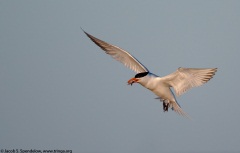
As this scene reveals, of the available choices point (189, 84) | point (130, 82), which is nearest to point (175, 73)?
point (189, 84)

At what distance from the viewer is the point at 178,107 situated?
1636 centimetres

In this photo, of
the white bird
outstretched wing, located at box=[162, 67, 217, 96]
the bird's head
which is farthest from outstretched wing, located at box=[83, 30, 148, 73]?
outstretched wing, located at box=[162, 67, 217, 96]

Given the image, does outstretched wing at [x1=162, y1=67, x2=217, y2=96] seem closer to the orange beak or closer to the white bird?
the white bird

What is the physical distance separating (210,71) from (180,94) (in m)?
1.44

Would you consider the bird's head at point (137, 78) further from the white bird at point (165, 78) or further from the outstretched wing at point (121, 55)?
the outstretched wing at point (121, 55)

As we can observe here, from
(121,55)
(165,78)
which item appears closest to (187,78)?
(165,78)

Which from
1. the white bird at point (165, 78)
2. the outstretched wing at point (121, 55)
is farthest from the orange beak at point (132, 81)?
the outstretched wing at point (121, 55)

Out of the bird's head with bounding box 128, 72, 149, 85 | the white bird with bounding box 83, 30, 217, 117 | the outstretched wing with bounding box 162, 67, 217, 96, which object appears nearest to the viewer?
the outstretched wing with bounding box 162, 67, 217, 96

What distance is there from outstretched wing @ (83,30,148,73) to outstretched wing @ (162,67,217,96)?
157 centimetres

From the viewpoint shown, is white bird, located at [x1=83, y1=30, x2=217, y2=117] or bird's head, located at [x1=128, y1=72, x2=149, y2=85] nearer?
white bird, located at [x1=83, y1=30, x2=217, y2=117]

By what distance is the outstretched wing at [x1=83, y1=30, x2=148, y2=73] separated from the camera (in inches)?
674

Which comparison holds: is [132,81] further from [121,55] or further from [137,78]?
[121,55]

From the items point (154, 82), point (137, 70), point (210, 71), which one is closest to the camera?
point (210, 71)

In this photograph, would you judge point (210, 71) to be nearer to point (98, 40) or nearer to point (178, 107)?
point (178, 107)
